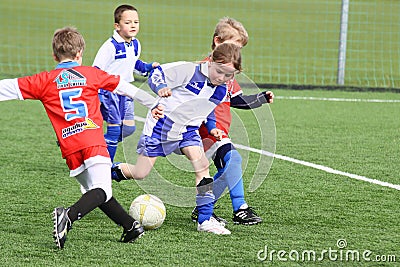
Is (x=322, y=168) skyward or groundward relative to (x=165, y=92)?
groundward

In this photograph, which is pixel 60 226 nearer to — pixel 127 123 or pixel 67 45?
pixel 67 45

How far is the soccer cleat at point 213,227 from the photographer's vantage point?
5.20m

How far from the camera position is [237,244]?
4941 mm

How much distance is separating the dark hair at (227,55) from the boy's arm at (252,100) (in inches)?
18.2

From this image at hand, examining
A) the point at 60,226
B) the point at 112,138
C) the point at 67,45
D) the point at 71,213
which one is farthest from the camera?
the point at 112,138

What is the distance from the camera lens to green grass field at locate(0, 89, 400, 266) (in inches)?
184

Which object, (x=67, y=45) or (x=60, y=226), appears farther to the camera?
(x=67, y=45)

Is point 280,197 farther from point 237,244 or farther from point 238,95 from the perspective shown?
point 237,244

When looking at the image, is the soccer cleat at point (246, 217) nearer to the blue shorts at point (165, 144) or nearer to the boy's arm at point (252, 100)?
the blue shorts at point (165, 144)


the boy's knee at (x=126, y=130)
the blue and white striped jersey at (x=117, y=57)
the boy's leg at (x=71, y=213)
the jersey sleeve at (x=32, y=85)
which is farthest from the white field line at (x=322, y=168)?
the jersey sleeve at (x=32, y=85)

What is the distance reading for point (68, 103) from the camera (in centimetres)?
486

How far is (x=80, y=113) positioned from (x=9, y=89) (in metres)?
0.41

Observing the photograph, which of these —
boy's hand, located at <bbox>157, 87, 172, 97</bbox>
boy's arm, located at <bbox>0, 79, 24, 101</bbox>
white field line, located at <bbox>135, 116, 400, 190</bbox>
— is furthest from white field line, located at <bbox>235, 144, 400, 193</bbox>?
boy's arm, located at <bbox>0, 79, 24, 101</bbox>

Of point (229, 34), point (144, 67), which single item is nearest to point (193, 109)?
point (229, 34)
